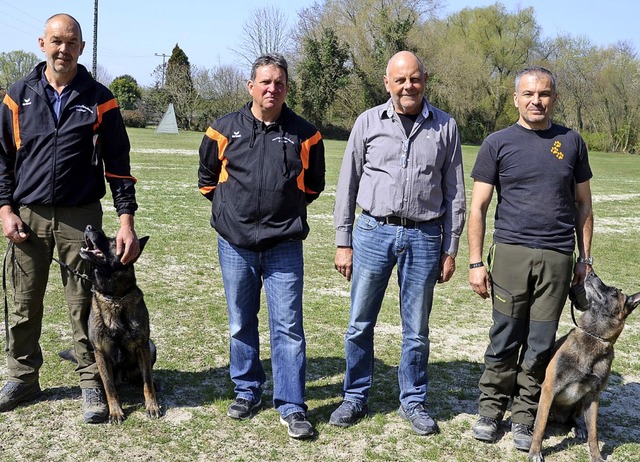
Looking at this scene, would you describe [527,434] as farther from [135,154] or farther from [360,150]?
[135,154]

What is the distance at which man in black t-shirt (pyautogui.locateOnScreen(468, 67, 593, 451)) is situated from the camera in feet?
11.6

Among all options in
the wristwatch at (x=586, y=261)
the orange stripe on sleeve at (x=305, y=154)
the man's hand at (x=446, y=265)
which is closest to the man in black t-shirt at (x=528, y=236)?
the wristwatch at (x=586, y=261)

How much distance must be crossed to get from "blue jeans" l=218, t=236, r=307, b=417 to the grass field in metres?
0.28

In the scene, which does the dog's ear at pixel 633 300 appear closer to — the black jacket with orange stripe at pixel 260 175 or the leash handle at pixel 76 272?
the black jacket with orange stripe at pixel 260 175

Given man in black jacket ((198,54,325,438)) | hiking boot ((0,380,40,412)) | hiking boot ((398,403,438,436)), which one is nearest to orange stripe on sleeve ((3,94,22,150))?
man in black jacket ((198,54,325,438))

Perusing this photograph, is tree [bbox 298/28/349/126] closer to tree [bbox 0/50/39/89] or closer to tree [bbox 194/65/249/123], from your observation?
tree [bbox 194/65/249/123]

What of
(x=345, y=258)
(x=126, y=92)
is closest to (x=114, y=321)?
(x=345, y=258)

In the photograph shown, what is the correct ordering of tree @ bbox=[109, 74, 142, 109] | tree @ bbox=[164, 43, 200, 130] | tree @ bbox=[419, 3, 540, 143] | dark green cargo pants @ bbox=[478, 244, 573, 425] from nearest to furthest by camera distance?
dark green cargo pants @ bbox=[478, 244, 573, 425] → tree @ bbox=[419, 3, 540, 143] → tree @ bbox=[164, 43, 200, 130] → tree @ bbox=[109, 74, 142, 109]

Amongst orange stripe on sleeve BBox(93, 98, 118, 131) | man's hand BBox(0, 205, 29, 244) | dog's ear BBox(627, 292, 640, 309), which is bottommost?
dog's ear BBox(627, 292, 640, 309)

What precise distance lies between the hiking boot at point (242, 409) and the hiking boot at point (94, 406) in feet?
2.58

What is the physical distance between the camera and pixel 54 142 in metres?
3.61

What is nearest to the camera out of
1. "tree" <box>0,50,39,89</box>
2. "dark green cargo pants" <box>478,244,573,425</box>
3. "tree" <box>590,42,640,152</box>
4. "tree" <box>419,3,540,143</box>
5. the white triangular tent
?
"dark green cargo pants" <box>478,244,573,425</box>

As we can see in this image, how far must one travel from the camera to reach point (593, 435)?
3.54 meters

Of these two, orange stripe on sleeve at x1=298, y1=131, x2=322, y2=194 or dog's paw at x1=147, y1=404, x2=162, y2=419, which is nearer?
orange stripe on sleeve at x1=298, y1=131, x2=322, y2=194
